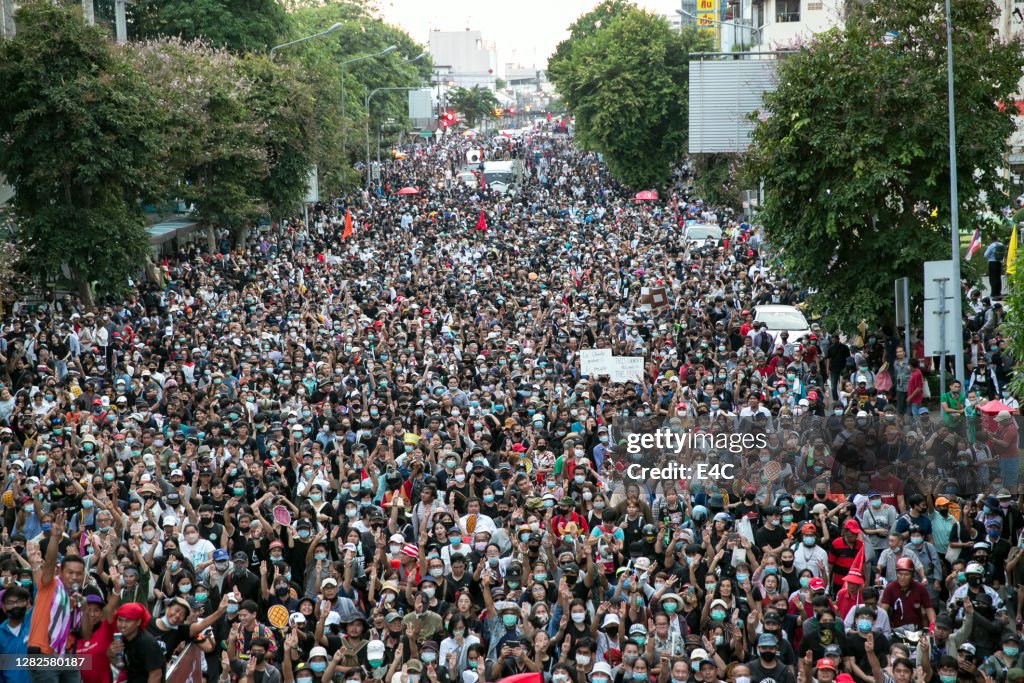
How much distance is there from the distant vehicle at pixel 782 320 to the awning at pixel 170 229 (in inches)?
734

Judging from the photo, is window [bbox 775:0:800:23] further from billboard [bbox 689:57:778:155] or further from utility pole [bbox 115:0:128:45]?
utility pole [bbox 115:0:128:45]

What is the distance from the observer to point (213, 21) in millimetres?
48719

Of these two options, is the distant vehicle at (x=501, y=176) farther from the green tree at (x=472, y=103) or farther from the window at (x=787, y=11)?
the green tree at (x=472, y=103)

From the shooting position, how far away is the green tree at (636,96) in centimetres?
5741

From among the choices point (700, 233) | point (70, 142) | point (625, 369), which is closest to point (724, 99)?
point (700, 233)

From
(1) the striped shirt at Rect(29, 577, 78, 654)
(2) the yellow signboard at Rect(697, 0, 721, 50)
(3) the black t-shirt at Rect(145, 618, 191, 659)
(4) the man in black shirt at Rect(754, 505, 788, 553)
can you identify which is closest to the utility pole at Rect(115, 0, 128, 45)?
(2) the yellow signboard at Rect(697, 0, 721, 50)

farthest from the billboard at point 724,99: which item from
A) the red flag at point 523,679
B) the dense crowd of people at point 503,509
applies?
the red flag at point 523,679

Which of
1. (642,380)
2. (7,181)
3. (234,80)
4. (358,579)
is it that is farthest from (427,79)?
Result: (358,579)

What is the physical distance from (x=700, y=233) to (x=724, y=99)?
4838mm

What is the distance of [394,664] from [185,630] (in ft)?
4.73

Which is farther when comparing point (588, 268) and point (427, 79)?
point (427, 79)

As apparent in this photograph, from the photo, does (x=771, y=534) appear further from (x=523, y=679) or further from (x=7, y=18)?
(x=7, y=18)

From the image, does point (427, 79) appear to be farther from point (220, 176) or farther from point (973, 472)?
point (973, 472)

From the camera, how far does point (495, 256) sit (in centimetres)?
3684
